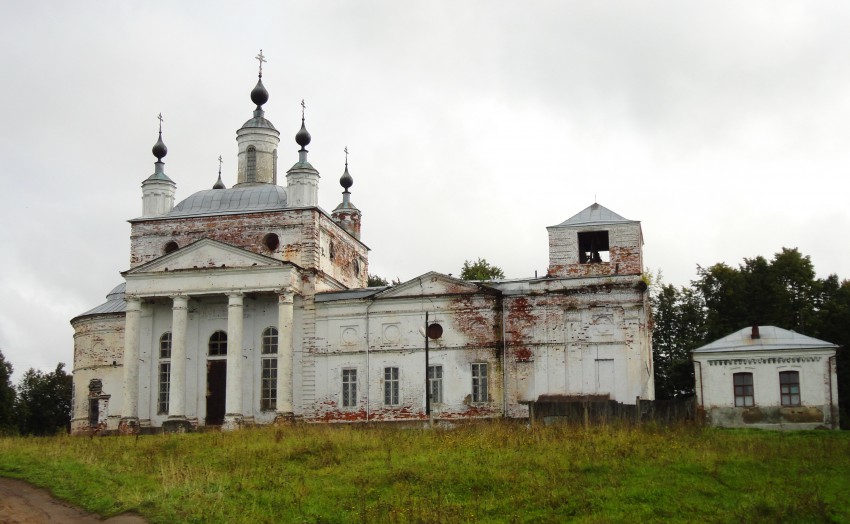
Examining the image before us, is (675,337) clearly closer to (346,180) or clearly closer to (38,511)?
(346,180)

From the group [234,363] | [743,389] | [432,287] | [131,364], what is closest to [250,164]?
[234,363]

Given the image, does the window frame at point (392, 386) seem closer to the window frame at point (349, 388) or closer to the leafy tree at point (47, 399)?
the window frame at point (349, 388)

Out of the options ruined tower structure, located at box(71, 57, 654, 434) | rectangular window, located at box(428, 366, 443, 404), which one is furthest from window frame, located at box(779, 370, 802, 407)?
rectangular window, located at box(428, 366, 443, 404)

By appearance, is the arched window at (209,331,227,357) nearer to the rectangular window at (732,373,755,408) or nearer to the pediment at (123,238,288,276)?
the pediment at (123,238,288,276)

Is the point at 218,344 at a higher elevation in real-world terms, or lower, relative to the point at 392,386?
higher

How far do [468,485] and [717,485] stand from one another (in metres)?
4.43

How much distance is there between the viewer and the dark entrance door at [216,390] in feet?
119

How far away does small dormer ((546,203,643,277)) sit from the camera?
33.6 metres

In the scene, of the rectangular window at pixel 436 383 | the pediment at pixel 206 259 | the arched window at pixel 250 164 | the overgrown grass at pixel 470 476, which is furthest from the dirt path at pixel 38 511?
the arched window at pixel 250 164

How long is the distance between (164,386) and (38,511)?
1886 cm

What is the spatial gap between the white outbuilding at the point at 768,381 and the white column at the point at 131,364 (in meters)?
18.5

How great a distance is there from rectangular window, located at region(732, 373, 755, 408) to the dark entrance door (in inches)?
659

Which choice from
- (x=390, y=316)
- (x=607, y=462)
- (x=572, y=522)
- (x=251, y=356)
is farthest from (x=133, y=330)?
(x=572, y=522)

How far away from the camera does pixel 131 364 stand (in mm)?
36219
